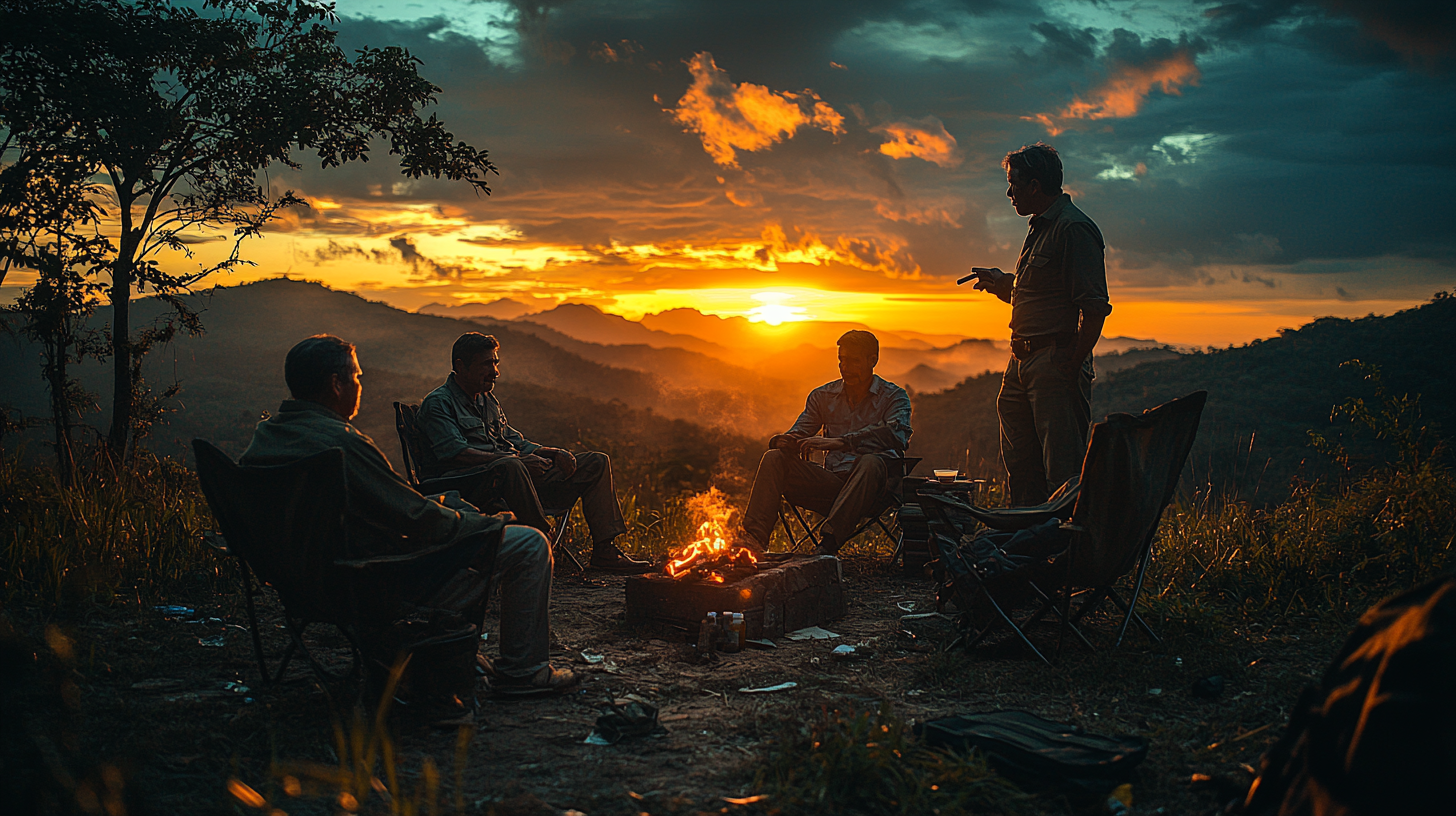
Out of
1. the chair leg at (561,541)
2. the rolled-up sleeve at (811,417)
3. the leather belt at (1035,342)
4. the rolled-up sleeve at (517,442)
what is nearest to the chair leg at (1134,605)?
the leather belt at (1035,342)

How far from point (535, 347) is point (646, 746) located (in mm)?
31056

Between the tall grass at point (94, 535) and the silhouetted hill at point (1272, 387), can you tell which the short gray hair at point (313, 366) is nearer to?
the tall grass at point (94, 535)

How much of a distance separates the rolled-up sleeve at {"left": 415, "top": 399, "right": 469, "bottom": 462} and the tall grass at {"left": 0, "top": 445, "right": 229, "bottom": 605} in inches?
59.2

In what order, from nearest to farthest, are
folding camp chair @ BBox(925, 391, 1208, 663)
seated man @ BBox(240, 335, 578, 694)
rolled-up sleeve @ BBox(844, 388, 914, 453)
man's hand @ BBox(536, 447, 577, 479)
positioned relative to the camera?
seated man @ BBox(240, 335, 578, 694) → folding camp chair @ BBox(925, 391, 1208, 663) → man's hand @ BBox(536, 447, 577, 479) → rolled-up sleeve @ BBox(844, 388, 914, 453)

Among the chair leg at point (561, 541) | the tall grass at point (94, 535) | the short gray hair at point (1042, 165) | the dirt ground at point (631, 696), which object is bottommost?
the dirt ground at point (631, 696)

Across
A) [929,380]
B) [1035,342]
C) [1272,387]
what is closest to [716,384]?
[929,380]

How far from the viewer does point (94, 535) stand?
502 cm

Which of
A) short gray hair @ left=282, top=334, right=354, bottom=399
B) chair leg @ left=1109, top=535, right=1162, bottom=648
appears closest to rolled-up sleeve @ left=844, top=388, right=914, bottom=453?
chair leg @ left=1109, top=535, right=1162, bottom=648

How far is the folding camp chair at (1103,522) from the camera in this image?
12.4ft

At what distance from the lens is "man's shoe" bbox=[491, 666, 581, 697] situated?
367cm

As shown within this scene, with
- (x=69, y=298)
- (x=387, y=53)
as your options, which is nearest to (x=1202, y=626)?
(x=387, y=53)

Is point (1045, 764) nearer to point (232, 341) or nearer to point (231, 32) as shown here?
point (231, 32)

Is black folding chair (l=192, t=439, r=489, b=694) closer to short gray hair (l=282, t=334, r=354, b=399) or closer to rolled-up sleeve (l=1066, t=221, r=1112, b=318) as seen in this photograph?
short gray hair (l=282, t=334, r=354, b=399)

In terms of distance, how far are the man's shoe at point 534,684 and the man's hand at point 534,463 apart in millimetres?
2198
